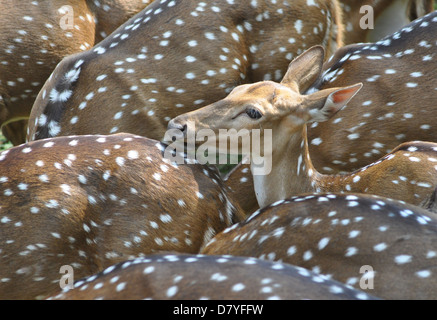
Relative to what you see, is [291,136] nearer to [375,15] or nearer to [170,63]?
[170,63]

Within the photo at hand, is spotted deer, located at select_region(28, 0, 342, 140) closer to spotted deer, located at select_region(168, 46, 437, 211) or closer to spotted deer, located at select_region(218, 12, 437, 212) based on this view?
spotted deer, located at select_region(218, 12, 437, 212)

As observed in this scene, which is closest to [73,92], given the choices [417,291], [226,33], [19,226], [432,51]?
[226,33]

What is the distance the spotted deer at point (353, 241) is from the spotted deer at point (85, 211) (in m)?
0.38

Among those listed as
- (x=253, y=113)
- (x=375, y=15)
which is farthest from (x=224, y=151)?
(x=375, y=15)

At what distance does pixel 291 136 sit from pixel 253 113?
292 mm

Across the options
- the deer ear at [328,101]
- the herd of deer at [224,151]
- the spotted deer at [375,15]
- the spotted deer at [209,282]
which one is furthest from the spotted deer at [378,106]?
the spotted deer at [209,282]

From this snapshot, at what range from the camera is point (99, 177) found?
147 inches

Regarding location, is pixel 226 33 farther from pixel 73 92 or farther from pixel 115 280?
pixel 115 280

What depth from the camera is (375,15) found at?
5922 mm

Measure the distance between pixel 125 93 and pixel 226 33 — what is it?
78 centimetres

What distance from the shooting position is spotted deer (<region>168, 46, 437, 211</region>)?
393 centimetres

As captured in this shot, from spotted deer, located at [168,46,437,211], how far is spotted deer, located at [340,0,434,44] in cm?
174

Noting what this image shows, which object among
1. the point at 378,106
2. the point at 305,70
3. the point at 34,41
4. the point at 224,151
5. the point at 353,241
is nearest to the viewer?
the point at 353,241

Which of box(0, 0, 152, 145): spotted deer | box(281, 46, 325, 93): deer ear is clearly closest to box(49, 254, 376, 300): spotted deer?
box(281, 46, 325, 93): deer ear
